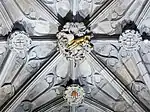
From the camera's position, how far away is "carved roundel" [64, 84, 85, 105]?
9.45m

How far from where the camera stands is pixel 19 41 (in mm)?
9055

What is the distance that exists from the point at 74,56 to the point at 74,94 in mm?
772

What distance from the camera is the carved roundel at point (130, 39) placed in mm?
9078

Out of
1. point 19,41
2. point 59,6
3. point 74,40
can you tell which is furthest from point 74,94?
point 59,6

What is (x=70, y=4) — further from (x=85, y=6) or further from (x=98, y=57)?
(x=98, y=57)

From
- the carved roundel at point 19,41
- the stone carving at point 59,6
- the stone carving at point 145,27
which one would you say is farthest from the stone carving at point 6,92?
the stone carving at point 145,27

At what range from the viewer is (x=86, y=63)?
946 centimetres

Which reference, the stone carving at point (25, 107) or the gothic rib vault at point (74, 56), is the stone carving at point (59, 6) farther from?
the stone carving at point (25, 107)

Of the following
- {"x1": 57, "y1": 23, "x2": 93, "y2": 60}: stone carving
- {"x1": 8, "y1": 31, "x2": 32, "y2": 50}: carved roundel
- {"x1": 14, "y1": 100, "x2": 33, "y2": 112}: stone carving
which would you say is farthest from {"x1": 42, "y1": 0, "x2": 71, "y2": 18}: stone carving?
{"x1": 14, "y1": 100, "x2": 33, "y2": 112}: stone carving

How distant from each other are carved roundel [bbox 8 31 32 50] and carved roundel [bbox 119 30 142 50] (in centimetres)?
161

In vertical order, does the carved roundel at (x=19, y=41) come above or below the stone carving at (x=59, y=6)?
below

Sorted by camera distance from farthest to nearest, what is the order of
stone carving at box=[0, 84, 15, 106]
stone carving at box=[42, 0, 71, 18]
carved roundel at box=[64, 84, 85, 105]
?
carved roundel at box=[64, 84, 85, 105] → stone carving at box=[0, 84, 15, 106] → stone carving at box=[42, 0, 71, 18]

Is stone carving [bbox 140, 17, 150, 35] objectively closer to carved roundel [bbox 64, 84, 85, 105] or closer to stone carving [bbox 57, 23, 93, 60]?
stone carving [bbox 57, 23, 93, 60]

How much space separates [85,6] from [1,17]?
144cm
